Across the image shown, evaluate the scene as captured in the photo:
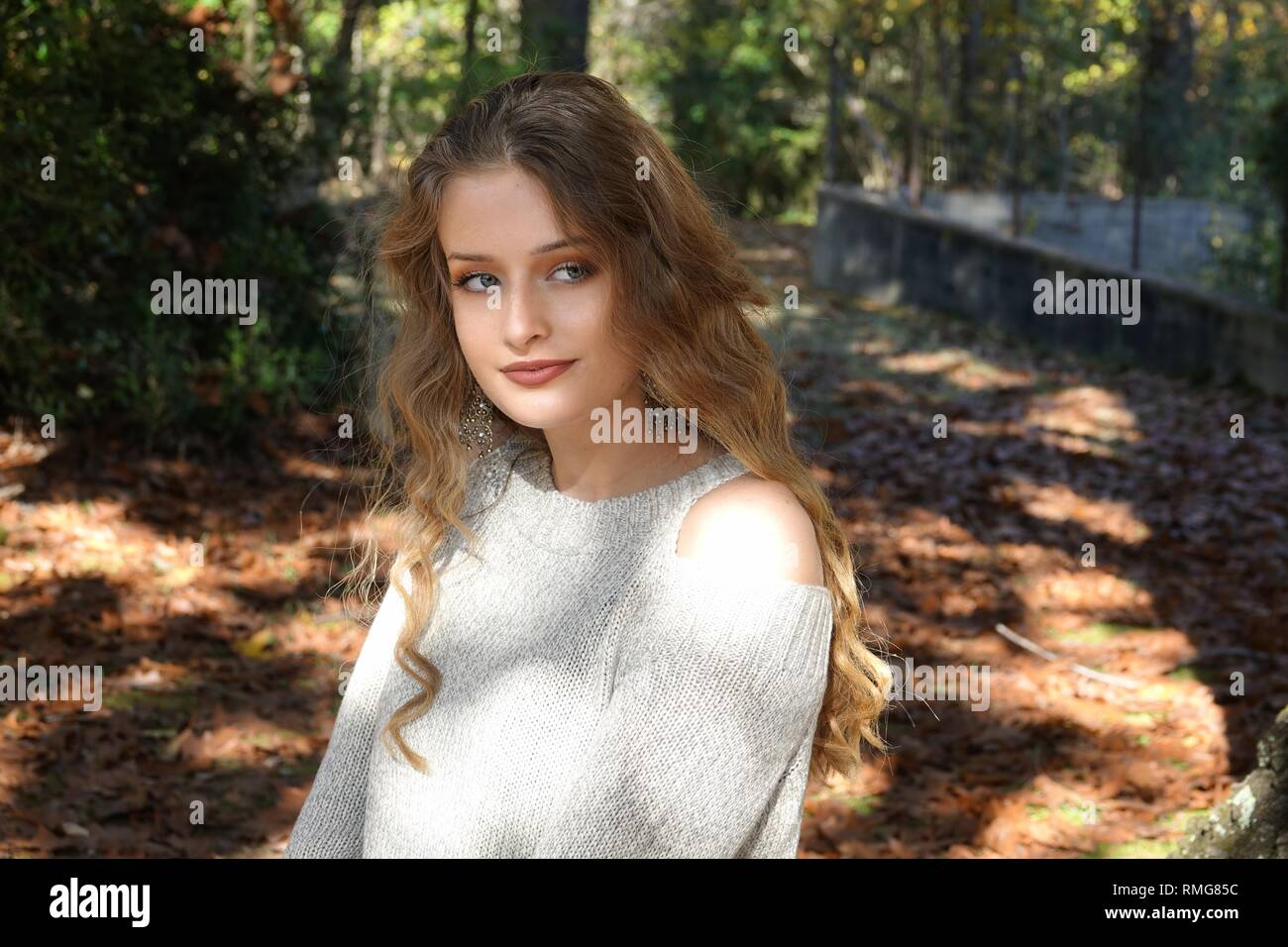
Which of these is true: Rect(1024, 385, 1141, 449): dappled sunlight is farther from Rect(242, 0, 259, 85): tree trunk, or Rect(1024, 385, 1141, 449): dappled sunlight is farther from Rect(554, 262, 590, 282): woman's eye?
Rect(554, 262, 590, 282): woman's eye

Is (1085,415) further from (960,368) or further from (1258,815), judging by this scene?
(1258,815)

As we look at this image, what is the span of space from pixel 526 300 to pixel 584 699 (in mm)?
514

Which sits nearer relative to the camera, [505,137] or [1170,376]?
[505,137]

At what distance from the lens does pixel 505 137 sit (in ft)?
6.13

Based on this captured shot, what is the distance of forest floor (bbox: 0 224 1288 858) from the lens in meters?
4.21

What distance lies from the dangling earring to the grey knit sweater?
76 mm

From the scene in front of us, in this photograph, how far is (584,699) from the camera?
70.4 inches

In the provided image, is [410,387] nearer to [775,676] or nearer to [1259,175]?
[775,676]

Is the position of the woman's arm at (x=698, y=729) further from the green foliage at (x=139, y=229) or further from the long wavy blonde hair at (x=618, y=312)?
the green foliage at (x=139, y=229)

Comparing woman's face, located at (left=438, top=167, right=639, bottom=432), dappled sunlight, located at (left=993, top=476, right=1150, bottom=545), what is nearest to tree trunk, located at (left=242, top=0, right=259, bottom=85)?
dappled sunlight, located at (left=993, top=476, right=1150, bottom=545)

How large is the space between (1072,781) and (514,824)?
3.04m

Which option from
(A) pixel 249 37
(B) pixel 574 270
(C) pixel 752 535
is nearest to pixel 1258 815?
(C) pixel 752 535

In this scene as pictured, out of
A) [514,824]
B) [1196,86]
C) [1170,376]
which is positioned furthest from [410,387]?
[1196,86]

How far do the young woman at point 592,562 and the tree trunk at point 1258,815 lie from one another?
3.83ft
